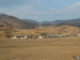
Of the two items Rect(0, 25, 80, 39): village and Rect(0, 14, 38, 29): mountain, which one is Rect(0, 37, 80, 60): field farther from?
Rect(0, 14, 38, 29): mountain

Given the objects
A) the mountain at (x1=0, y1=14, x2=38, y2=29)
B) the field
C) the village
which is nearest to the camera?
the field

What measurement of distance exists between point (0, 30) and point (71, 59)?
3472cm

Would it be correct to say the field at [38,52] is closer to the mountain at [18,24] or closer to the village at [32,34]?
the village at [32,34]

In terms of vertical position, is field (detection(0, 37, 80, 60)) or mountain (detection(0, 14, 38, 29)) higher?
mountain (detection(0, 14, 38, 29))

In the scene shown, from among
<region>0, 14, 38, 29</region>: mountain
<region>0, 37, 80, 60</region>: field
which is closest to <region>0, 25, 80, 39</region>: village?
<region>0, 37, 80, 60</region>: field

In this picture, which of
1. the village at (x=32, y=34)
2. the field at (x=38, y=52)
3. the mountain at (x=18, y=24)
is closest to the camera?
the field at (x=38, y=52)

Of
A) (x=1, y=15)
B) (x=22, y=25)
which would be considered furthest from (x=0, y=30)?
(x=1, y=15)

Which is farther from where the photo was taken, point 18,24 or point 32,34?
point 18,24

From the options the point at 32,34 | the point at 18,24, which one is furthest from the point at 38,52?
the point at 18,24

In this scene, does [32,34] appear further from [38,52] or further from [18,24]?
[18,24]

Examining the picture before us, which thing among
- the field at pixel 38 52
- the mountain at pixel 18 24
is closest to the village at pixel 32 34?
the field at pixel 38 52

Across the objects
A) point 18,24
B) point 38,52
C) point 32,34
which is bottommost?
point 32,34

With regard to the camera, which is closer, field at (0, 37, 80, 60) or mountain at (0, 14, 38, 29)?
field at (0, 37, 80, 60)

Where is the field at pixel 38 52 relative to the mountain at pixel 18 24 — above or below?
below
